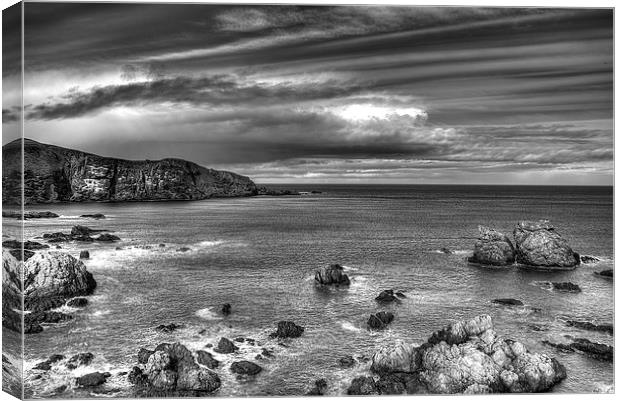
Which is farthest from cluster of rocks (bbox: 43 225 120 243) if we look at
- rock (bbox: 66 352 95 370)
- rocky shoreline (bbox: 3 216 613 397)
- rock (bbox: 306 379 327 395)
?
rock (bbox: 306 379 327 395)

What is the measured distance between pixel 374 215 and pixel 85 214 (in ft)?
56.8

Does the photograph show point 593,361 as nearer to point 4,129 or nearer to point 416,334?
point 416,334

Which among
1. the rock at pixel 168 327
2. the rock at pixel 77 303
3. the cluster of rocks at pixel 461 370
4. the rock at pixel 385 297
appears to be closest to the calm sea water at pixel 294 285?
the rock at pixel 168 327

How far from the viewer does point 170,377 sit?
23734 mm

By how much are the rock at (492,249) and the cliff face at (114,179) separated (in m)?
13.3

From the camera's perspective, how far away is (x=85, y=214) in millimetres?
32656

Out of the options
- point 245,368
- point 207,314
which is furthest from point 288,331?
point 207,314

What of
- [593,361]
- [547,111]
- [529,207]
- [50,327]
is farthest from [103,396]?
[529,207]

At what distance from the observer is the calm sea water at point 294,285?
25.0m

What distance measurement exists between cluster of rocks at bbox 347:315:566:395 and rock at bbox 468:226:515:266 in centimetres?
644

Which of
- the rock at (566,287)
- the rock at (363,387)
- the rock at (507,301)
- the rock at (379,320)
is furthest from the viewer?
the rock at (566,287)

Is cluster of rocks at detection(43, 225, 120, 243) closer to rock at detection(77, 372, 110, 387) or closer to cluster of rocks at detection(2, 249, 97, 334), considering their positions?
cluster of rocks at detection(2, 249, 97, 334)

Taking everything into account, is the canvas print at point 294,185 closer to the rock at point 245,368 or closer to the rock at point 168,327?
the rock at point 245,368

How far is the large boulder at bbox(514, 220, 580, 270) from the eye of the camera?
3244cm
